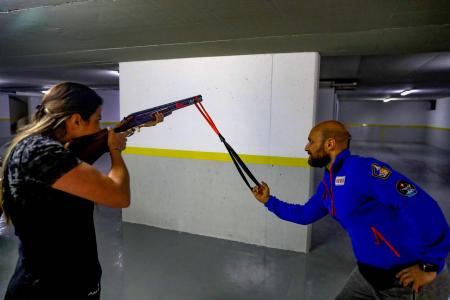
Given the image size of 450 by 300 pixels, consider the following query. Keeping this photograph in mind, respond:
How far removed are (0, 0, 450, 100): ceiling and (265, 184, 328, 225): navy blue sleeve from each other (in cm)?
119

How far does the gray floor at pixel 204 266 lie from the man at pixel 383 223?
4.18 ft

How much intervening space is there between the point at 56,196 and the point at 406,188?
1293 mm

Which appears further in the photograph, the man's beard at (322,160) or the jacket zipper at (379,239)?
the man's beard at (322,160)

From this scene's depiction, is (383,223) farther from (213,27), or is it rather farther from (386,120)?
(386,120)

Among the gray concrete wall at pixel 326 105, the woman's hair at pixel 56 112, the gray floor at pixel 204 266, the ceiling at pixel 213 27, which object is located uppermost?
the ceiling at pixel 213 27

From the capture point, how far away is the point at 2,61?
13.8 ft

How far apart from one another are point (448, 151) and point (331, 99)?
8095 mm

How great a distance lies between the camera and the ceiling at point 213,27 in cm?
193

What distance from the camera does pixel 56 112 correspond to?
1062 mm

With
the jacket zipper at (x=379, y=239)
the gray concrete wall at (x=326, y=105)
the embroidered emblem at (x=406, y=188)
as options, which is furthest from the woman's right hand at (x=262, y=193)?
the gray concrete wall at (x=326, y=105)

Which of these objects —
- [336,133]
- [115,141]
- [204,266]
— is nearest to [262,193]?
[336,133]

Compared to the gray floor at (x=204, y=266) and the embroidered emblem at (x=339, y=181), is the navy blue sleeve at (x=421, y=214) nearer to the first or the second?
the embroidered emblem at (x=339, y=181)

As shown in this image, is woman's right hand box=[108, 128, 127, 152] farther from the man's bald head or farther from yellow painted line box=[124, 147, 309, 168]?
yellow painted line box=[124, 147, 309, 168]

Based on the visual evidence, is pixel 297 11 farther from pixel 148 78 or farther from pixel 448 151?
pixel 448 151
